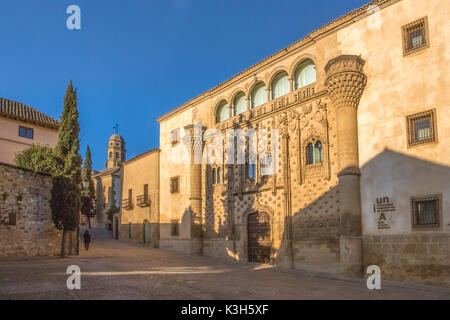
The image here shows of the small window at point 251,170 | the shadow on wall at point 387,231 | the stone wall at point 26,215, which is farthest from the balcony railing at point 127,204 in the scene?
the shadow on wall at point 387,231

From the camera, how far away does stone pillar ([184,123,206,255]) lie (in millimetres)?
25438

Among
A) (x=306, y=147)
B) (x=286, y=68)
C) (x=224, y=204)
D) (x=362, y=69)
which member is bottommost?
(x=224, y=204)

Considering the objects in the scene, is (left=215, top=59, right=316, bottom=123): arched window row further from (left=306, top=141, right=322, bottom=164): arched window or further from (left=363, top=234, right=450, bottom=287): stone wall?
(left=363, top=234, right=450, bottom=287): stone wall

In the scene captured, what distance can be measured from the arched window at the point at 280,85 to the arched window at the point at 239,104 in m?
2.45

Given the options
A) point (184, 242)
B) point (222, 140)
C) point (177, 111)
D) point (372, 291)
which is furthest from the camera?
point (177, 111)

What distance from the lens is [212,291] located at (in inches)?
480

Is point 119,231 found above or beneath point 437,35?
beneath

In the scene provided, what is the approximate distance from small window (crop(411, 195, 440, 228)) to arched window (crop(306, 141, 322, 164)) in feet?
16.2

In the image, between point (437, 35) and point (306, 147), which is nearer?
point (437, 35)

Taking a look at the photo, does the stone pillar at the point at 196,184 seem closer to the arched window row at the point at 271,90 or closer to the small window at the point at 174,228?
the arched window row at the point at 271,90
